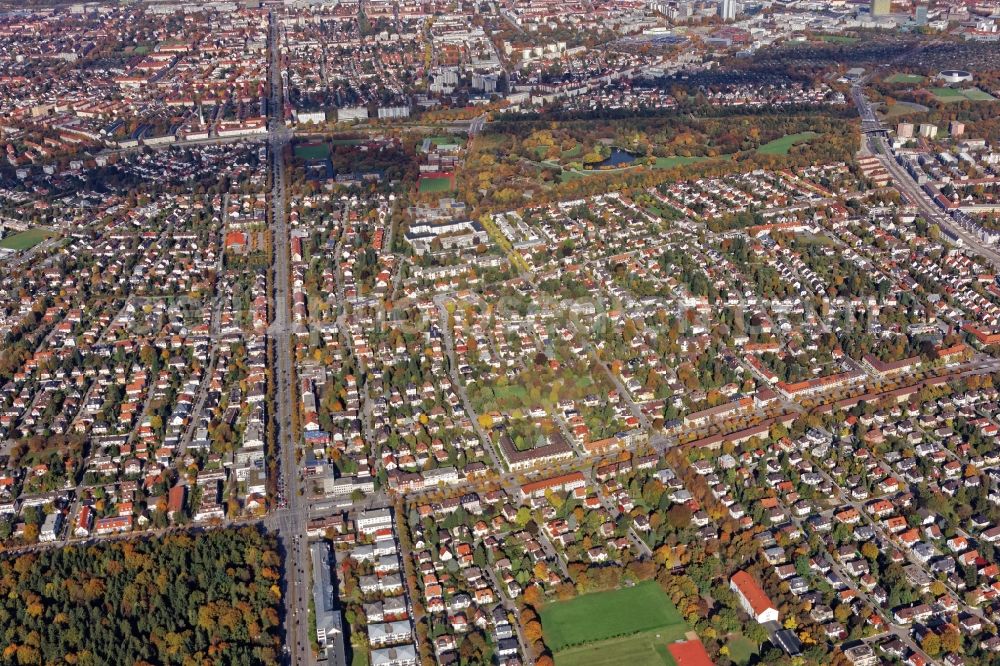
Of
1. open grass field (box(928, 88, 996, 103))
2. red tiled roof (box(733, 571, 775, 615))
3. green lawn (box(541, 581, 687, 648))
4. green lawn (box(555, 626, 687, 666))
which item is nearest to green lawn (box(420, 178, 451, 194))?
green lawn (box(541, 581, 687, 648))

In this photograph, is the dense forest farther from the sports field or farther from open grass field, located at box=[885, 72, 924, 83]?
open grass field, located at box=[885, 72, 924, 83]

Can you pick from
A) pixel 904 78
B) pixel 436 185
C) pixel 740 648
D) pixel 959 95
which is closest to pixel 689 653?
pixel 740 648

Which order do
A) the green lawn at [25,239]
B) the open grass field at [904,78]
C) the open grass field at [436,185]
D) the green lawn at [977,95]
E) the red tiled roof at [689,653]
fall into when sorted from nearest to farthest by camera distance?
the red tiled roof at [689,653], the green lawn at [25,239], the open grass field at [436,185], the green lawn at [977,95], the open grass field at [904,78]

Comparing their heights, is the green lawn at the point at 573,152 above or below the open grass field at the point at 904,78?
above

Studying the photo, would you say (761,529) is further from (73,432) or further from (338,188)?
(338,188)

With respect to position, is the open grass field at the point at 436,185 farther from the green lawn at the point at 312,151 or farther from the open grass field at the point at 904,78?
the open grass field at the point at 904,78

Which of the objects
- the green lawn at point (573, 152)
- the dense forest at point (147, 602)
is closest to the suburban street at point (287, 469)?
the dense forest at point (147, 602)

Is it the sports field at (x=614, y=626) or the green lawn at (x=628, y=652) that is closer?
the green lawn at (x=628, y=652)

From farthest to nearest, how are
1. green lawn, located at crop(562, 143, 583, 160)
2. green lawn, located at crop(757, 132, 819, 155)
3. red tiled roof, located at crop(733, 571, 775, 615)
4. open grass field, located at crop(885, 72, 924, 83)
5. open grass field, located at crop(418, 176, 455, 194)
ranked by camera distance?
open grass field, located at crop(885, 72, 924, 83), green lawn, located at crop(562, 143, 583, 160), green lawn, located at crop(757, 132, 819, 155), open grass field, located at crop(418, 176, 455, 194), red tiled roof, located at crop(733, 571, 775, 615)
